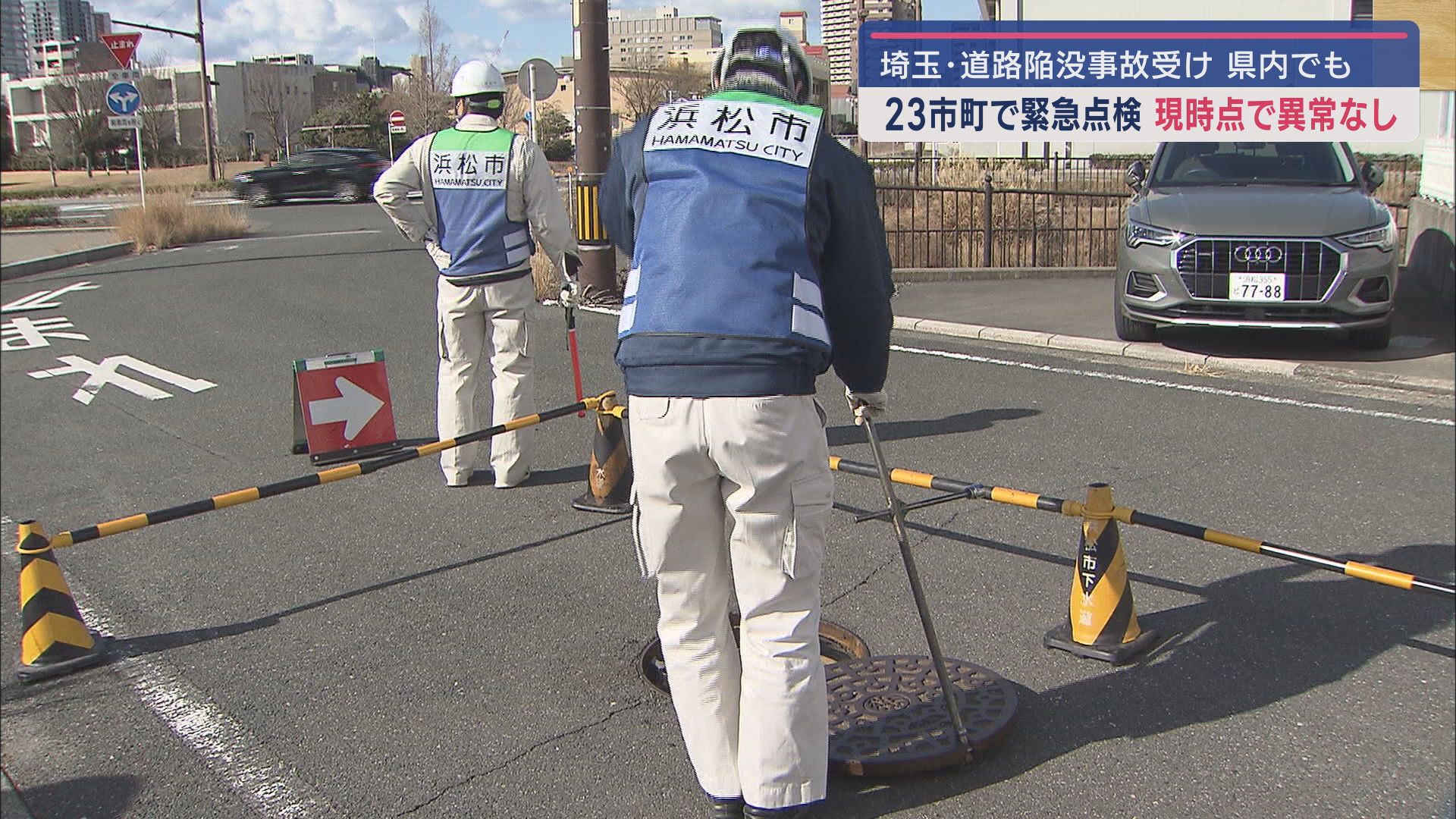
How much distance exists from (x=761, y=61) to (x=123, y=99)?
27.1 ft

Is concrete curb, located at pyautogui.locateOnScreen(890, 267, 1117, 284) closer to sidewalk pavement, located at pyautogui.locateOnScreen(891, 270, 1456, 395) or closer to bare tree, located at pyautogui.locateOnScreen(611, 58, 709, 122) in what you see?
sidewalk pavement, located at pyautogui.locateOnScreen(891, 270, 1456, 395)

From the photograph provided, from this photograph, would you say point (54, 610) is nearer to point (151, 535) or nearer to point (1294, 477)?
point (151, 535)

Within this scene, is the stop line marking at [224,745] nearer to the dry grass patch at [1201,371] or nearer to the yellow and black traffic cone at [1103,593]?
the yellow and black traffic cone at [1103,593]

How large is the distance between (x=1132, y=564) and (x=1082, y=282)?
29.2 feet

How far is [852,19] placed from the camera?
3027cm

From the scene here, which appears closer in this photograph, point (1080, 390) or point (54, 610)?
point (54, 610)

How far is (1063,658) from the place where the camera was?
4352 millimetres

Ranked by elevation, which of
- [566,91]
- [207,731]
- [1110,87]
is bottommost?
[207,731]

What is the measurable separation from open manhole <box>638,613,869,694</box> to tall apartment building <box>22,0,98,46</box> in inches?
101

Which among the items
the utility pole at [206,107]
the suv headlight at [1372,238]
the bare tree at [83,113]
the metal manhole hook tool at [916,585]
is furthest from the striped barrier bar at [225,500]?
the utility pole at [206,107]

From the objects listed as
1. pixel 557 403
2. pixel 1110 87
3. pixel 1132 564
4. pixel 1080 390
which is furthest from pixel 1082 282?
pixel 1132 564

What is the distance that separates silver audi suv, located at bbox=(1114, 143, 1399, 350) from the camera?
8953 mm

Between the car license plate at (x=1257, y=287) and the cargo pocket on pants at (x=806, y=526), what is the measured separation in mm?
6986

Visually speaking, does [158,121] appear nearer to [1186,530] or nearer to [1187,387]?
[1187,387]
